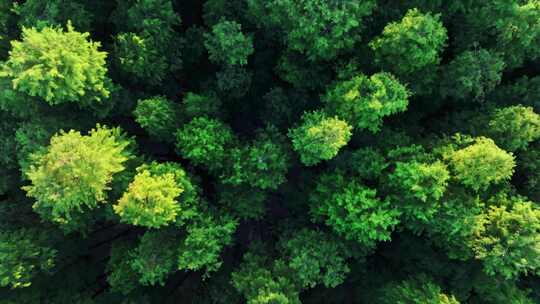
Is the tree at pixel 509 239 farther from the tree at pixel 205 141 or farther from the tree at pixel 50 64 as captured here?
the tree at pixel 50 64

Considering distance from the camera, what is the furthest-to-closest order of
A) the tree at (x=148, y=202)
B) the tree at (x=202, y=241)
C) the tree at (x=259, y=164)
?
the tree at (x=259, y=164) → the tree at (x=202, y=241) → the tree at (x=148, y=202)

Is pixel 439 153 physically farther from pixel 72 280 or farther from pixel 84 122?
pixel 72 280

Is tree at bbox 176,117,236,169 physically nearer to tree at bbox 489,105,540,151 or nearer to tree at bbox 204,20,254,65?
tree at bbox 204,20,254,65

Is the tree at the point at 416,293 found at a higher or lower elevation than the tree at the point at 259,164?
lower

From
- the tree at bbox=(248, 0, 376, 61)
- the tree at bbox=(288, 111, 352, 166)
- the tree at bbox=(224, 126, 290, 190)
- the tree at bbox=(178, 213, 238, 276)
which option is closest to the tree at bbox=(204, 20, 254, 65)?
the tree at bbox=(248, 0, 376, 61)

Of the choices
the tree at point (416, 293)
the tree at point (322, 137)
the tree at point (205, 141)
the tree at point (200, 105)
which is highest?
the tree at point (200, 105)

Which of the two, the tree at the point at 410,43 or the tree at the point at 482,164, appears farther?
the tree at the point at 410,43

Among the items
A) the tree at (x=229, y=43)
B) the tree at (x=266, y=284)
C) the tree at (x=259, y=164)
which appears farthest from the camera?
the tree at (x=259, y=164)

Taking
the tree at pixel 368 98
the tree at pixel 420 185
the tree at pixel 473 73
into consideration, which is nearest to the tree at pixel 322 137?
the tree at pixel 368 98
